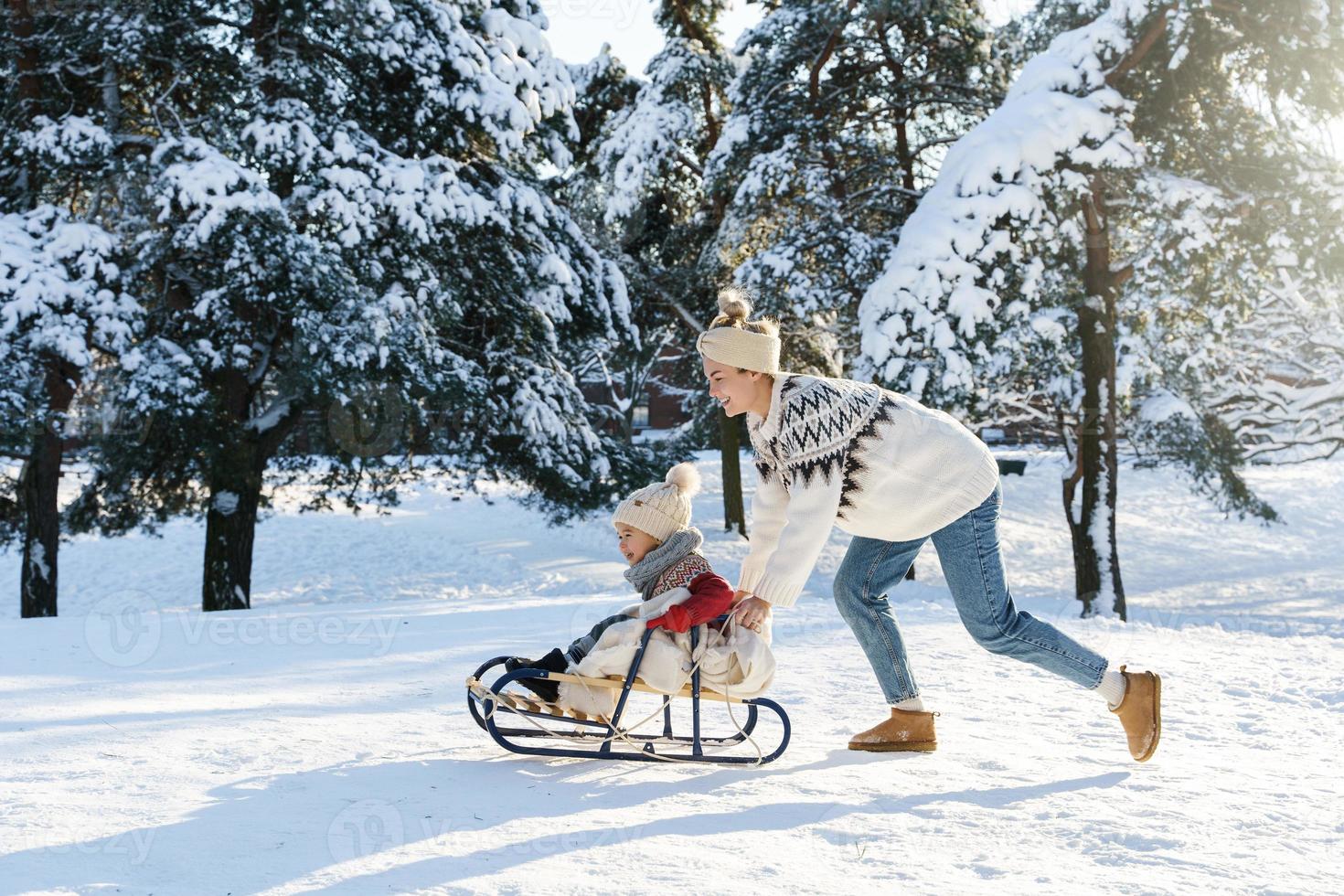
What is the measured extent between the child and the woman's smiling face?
0.32 metres

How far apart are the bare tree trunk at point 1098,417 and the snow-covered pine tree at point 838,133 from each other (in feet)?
8.69

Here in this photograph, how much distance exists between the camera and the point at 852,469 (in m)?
3.68

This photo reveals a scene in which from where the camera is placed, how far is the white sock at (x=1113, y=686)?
12.7 feet

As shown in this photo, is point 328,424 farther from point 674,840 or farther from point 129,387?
point 674,840

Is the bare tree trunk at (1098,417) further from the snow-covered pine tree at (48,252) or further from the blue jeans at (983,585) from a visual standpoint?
the snow-covered pine tree at (48,252)

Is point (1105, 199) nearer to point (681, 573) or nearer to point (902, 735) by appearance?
point (902, 735)

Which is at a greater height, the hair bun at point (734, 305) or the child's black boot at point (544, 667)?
the hair bun at point (734, 305)

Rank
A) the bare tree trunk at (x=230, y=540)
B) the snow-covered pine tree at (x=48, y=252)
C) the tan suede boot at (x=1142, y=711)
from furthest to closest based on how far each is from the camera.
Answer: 1. the bare tree trunk at (x=230, y=540)
2. the snow-covered pine tree at (x=48, y=252)
3. the tan suede boot at (x=1142, y=711)

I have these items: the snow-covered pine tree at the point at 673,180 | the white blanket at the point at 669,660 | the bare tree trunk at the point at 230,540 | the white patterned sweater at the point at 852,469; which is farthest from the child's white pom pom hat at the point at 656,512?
the snow-covered pine tree at the point at 673,180

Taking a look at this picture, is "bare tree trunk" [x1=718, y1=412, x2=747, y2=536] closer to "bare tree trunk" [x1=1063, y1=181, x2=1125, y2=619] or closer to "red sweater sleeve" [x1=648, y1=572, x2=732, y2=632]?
"bare tree trunk" [x1=1063, y1=181, x2=1125, y2=619]

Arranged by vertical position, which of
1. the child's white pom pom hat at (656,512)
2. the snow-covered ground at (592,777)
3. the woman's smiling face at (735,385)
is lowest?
the snow-covered ground at (592,777)

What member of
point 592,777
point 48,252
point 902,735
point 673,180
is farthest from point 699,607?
point 673,180

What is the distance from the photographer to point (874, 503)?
3.73 metres

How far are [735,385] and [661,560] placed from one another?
0.71m
